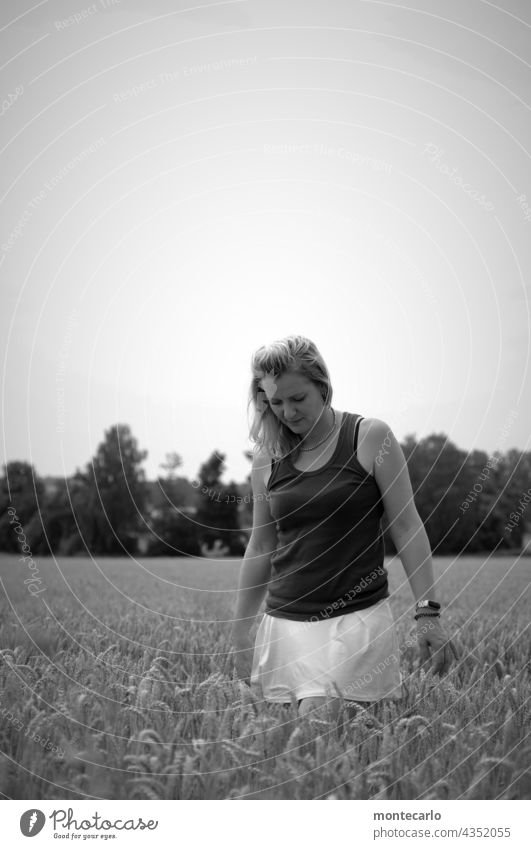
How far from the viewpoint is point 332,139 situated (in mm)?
5395

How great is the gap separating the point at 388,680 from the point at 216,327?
9.33ft

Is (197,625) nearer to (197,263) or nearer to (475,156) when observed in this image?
(197,263)

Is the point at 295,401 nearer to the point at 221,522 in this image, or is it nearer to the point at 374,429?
the point at 374,429

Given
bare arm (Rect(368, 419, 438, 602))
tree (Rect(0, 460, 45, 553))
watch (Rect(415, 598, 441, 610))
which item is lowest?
tree (Rect(0, 460, 45, 553))

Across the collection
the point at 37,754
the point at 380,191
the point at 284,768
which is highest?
the point at 380,191

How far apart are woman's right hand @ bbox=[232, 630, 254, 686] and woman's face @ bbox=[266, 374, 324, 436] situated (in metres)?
1.49

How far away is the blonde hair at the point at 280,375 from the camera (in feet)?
15.3

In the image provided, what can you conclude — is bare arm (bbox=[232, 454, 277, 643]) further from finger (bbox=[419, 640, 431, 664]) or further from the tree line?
the tree line

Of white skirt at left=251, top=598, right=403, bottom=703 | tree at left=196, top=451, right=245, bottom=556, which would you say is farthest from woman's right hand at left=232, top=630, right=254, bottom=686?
tree at left=196, top=451, right=245, bottom=556

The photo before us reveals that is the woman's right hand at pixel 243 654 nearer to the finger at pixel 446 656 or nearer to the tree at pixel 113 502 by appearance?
the finger at pixel 446 656

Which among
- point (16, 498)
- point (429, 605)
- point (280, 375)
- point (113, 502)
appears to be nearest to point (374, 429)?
point (280, 375)

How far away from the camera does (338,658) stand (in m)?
4.54

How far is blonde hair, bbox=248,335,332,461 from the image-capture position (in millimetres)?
4664
